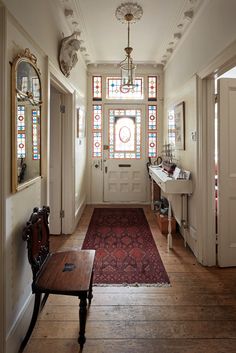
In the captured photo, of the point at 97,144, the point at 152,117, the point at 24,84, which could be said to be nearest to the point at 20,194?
the point at 24,84

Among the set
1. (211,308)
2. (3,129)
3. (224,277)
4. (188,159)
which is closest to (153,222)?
(188,159)

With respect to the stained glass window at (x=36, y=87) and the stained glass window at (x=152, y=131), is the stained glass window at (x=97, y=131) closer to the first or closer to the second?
the stained glass window at (x=152, y=131)

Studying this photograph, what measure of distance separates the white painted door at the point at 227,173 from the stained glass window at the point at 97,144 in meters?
3.15

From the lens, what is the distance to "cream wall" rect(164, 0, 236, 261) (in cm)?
217

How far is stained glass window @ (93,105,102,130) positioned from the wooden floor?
360 cm

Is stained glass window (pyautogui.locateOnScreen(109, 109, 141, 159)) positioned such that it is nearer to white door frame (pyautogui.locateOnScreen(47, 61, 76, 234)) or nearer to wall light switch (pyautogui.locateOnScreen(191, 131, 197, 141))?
white door frame (pyautogui.locateOnScreen(47, 61, 76, 234))

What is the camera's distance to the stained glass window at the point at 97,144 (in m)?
5.48

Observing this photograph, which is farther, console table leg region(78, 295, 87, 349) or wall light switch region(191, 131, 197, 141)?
wall light switch region(191, 131, 197, 141)

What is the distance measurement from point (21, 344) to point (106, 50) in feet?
13.8

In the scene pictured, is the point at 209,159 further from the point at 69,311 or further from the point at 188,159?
the point at 69,311

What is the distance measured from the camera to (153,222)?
4.35 m

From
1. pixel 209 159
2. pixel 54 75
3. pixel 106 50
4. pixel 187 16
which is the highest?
pixel 106 50

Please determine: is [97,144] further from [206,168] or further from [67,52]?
[206,168]

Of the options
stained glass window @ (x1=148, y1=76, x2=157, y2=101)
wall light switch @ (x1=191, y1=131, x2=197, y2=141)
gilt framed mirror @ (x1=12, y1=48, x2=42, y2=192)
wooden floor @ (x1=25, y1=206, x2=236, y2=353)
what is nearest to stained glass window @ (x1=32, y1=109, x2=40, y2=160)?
gilt framed mirror @ (x1=12, y1=48, x2=42, y2=192)
